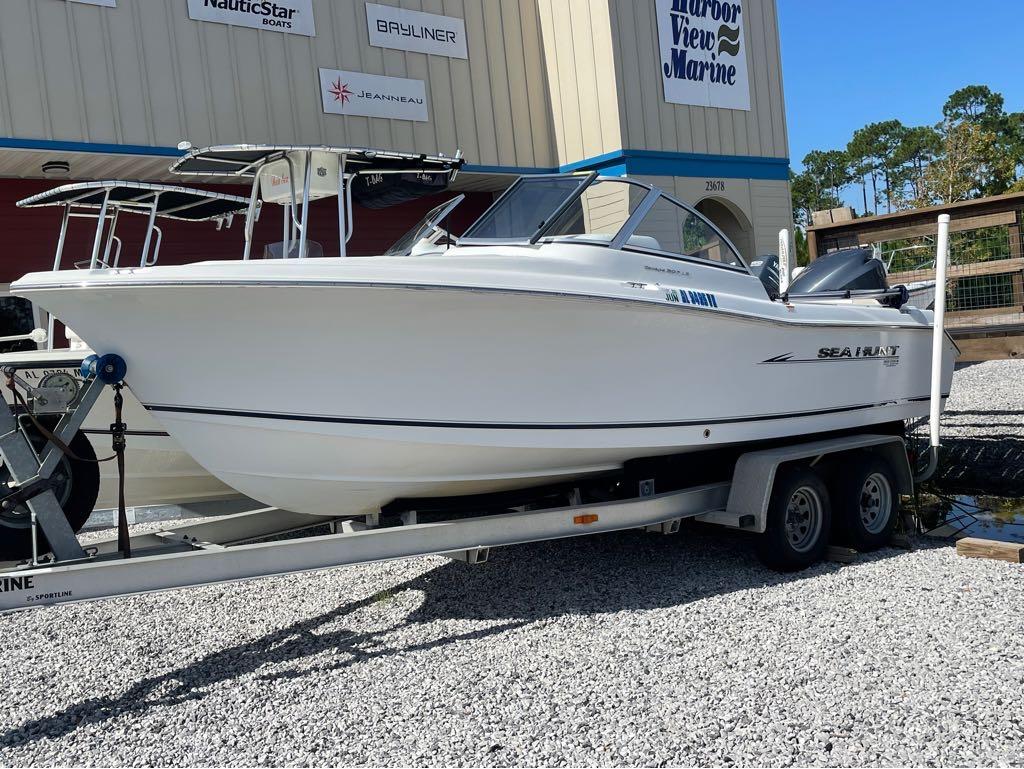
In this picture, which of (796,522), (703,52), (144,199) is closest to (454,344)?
(796,522)

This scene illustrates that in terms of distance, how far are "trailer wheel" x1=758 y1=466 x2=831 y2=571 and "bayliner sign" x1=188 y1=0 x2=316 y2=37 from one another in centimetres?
659

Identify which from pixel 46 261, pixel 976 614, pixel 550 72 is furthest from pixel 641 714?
pixel 550 72

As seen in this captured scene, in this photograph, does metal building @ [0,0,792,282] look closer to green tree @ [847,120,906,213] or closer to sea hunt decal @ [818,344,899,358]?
sea hunt decal @ [818,344,899,358]

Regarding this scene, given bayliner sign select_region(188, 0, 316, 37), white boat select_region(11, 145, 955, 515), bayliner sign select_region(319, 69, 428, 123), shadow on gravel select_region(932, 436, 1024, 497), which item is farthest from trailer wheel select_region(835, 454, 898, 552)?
bayliner sign select_region(188, 0, 316, 37)

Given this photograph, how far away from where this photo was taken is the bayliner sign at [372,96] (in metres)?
9.09

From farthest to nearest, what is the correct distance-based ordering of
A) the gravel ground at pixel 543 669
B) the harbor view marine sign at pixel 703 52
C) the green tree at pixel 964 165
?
the green tree at pixel 964 165 < the harbor view marine sign at pixel 703 52 < the gravel ground at pixel 543 669

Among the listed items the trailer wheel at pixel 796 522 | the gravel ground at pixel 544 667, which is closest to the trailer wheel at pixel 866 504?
the trailer wheel at pixel 796 522

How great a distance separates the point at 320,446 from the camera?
404cm

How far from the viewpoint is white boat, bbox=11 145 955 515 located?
3.79 meters

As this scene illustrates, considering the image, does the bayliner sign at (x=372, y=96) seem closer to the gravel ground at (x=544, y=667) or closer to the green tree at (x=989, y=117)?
the gravel ground at (x=544, y=667)

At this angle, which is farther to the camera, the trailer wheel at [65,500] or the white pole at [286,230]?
the white pole at [286,230]

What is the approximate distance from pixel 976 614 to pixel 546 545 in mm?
2577

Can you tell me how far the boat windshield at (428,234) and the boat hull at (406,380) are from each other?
2.45 feet

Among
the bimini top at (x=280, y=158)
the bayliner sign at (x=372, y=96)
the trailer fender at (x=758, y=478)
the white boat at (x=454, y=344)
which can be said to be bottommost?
the trailer fender at (x=758, y=478)
